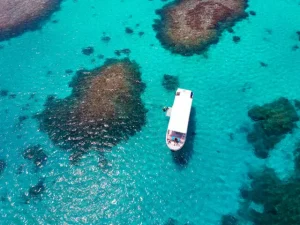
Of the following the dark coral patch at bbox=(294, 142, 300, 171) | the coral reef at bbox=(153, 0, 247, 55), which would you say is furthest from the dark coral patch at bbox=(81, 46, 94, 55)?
the dark coral patch at bbox=(294, 142, 300, 171)

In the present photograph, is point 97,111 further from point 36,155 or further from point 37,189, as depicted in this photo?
point 37,189

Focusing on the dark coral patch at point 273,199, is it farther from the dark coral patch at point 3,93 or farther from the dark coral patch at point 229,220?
the dark coral patch at point 3,93

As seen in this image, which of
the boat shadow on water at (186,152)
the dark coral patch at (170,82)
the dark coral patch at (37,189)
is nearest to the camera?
the dark coral patch at (37,189)

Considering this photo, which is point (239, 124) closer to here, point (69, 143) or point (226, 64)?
point (226, 64)

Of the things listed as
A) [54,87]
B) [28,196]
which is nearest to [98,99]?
[54,87]

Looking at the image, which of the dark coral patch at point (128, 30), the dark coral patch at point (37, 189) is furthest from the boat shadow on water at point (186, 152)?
the dark coral patch at point (128, 30)
